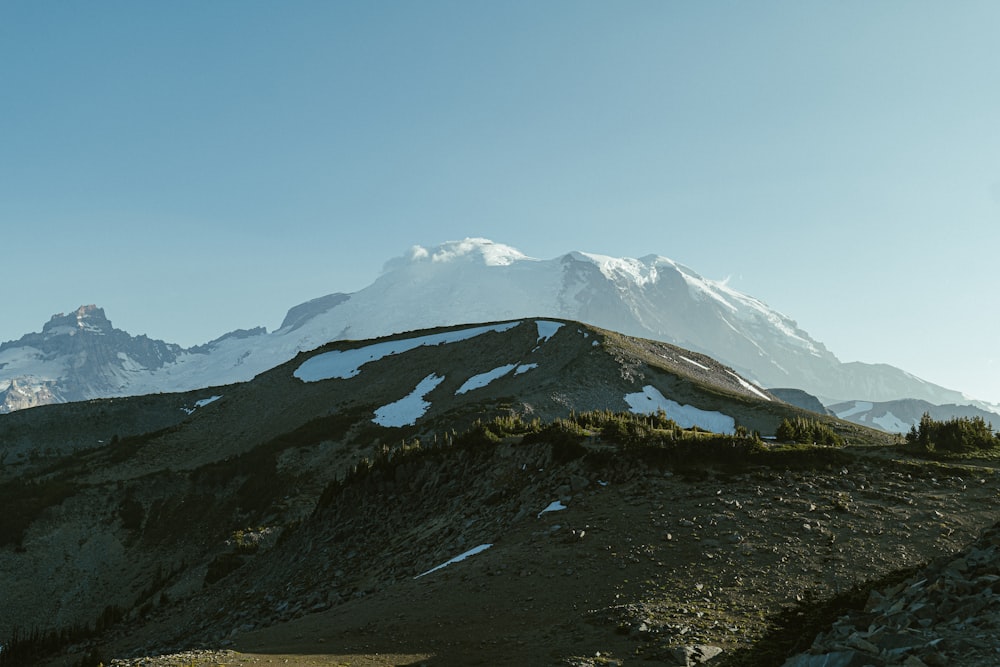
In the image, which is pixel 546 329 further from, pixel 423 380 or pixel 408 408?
pixel 408 408

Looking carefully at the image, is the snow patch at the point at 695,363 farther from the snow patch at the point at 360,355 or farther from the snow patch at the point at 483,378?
the snow patch at the point at 483,378

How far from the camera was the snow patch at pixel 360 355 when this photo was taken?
8225cm

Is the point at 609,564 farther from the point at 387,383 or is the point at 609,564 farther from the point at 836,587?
the point at 387,383

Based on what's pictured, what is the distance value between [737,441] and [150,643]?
22.7m

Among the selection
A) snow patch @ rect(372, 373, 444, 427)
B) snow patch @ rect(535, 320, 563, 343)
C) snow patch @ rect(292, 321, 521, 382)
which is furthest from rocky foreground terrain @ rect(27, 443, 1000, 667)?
snow patch @ rect(292, 321, 521, 382)

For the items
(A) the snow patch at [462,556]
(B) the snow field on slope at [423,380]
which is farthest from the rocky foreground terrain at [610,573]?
(B) the snow field on slope at [423,380]

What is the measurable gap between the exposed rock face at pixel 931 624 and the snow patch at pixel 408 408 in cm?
4737

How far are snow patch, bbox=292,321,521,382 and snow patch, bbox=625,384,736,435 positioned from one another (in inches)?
1119

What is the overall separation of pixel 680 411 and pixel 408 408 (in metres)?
24.3

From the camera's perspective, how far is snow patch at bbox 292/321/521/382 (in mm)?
82250

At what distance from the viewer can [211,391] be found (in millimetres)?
99500

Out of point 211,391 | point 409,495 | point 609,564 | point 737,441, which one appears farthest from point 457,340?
point 609,564

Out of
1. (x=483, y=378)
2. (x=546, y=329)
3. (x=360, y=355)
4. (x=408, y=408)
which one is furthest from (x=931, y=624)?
(x=360, y=355)

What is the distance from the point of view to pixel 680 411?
52.6 m
